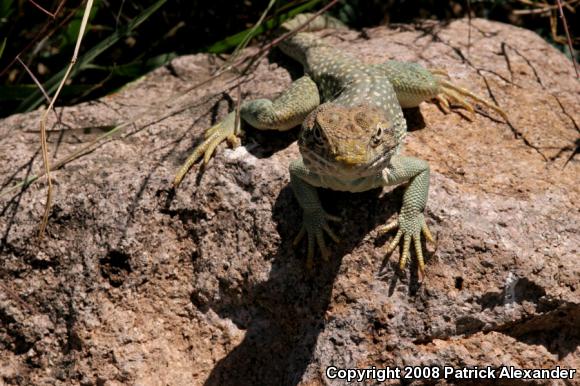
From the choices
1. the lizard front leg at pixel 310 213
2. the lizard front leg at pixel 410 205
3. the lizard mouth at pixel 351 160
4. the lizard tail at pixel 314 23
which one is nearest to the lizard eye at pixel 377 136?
the lizard mouth at pixel 351 160

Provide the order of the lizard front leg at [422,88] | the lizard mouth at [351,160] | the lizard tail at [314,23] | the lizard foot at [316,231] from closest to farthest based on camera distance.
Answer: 1. the lizard mouth at [351,160]
2. the lizard foot at [316,231]
3. the lizard front leg at [422,88]
4. the lizard tail at [314,23]

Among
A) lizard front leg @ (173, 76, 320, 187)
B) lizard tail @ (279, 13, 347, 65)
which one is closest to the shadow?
lizard front leg @ (173, 76, 320, 187)

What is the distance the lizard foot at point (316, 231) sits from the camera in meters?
4.16

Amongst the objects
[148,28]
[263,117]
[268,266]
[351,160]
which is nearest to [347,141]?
[351,160]

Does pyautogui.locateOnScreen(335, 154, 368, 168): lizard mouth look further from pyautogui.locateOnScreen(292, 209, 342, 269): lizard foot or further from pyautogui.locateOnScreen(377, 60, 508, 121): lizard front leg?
pyautogui.locateOnScreen(377, 60, 508, 121): lizard front leg

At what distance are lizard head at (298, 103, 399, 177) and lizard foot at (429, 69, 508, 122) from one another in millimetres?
1323

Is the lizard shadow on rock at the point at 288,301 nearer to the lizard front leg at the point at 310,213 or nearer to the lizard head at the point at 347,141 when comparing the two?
the lizard front leg at the point at 310,213

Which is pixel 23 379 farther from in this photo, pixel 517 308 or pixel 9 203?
pixel 517 308

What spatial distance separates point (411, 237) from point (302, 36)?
7.71ft

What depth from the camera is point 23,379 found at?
440cm

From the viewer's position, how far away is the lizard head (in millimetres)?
3522

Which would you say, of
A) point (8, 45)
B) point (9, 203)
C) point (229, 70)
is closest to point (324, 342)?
point (9, 203)

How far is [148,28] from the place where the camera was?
6.59m

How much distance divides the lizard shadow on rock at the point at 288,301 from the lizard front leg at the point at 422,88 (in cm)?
94
